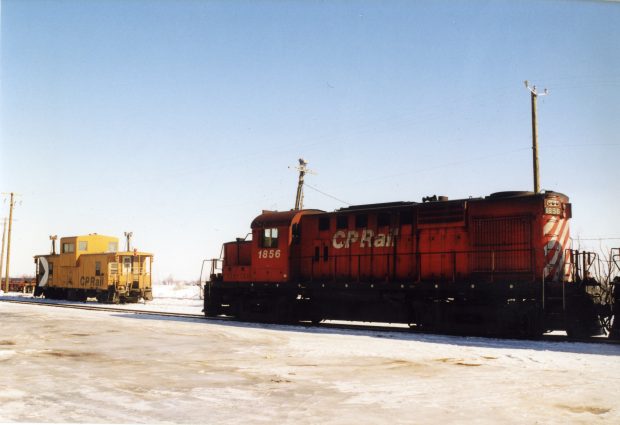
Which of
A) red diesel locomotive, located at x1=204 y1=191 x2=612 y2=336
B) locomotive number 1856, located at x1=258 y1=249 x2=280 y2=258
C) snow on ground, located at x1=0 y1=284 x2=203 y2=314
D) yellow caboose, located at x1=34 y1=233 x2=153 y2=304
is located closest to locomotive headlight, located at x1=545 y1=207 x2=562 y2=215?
red diesel locomotive, located at x1=204 y1=191 x2=612 y2=336

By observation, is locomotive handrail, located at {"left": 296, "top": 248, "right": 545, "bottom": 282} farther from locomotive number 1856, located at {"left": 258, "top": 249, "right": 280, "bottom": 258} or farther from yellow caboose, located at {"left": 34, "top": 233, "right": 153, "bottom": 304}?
yellow caboose, located at {"left": 34, "top": 233, "right": 153, "bottom": 304}

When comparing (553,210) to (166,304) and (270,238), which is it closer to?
(270,238)

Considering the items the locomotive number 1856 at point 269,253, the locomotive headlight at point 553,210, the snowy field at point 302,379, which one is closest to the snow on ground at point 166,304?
the locomotive number 1856 at point 269,253

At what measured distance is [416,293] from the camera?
15.4 m

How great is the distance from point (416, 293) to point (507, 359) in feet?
17.3

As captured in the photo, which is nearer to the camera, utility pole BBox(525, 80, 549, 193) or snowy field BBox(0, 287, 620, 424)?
snowy field BBox(0, 287, 620, 424)

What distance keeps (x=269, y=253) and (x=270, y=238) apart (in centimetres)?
50

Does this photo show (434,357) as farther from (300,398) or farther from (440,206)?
(440,206)

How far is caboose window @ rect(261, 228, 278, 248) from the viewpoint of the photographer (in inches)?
732

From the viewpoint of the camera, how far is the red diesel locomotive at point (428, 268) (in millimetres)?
13539

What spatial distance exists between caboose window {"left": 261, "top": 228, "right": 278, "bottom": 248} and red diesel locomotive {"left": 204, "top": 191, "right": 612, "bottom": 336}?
4 centimetres

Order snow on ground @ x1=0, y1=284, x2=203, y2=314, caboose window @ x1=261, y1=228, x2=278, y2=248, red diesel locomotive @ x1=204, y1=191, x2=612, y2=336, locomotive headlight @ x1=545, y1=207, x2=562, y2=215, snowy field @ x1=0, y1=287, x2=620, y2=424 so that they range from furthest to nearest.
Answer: snow on ground @ x1=0, y1=284, x2=203, y2=314, caboose window @ x1=261, y1=228, x2=278, y2=248, locomotive headlight @ x1=545, y1=207, x2=562, y2=215, red diesel locomotive @ x1=204, y1=191, x2=612, y2=336, snowy field @ x1=0, y1=287, x2=620, y2=424

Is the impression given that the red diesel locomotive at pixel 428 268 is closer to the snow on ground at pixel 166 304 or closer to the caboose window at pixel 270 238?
the caboose window at pixel 270 238

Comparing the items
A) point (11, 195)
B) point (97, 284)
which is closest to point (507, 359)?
point (97, 284)
